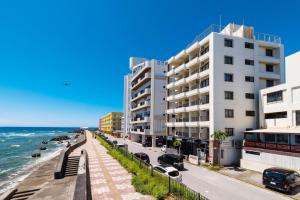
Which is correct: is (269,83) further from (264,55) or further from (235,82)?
(235,82)

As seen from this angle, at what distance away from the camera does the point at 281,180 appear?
2202 cm

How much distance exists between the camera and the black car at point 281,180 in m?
21.8

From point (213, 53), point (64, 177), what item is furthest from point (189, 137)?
point (64, 177)

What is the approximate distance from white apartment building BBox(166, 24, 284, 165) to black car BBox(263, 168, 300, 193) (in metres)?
11.3

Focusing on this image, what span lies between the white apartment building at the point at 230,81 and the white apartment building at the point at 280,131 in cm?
240

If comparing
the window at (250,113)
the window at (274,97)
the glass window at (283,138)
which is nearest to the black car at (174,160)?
the glass window at (283,138)

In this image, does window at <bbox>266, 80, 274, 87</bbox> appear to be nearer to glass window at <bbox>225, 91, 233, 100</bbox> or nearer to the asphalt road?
glass window at <bbox>225, 91, 233, 100</bbox>

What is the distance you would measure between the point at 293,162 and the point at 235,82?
1474cm

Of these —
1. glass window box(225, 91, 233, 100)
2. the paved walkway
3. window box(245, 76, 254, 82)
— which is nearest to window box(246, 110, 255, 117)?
glass window box(225, 91, 233, 100)

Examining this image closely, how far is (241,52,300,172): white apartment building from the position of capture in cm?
2731

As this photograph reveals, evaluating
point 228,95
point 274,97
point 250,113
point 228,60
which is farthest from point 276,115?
point 228,60

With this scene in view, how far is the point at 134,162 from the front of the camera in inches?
1091

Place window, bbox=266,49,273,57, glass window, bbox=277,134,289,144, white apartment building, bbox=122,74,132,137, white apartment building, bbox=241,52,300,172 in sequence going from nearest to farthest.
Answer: white apartment building, bbox=241,52,300,172
glass window, bbox=277,134,289,144
window, bbox=266,49,273,57
white apartment building, bbox=122,74,132,137

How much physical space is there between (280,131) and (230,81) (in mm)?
11340
